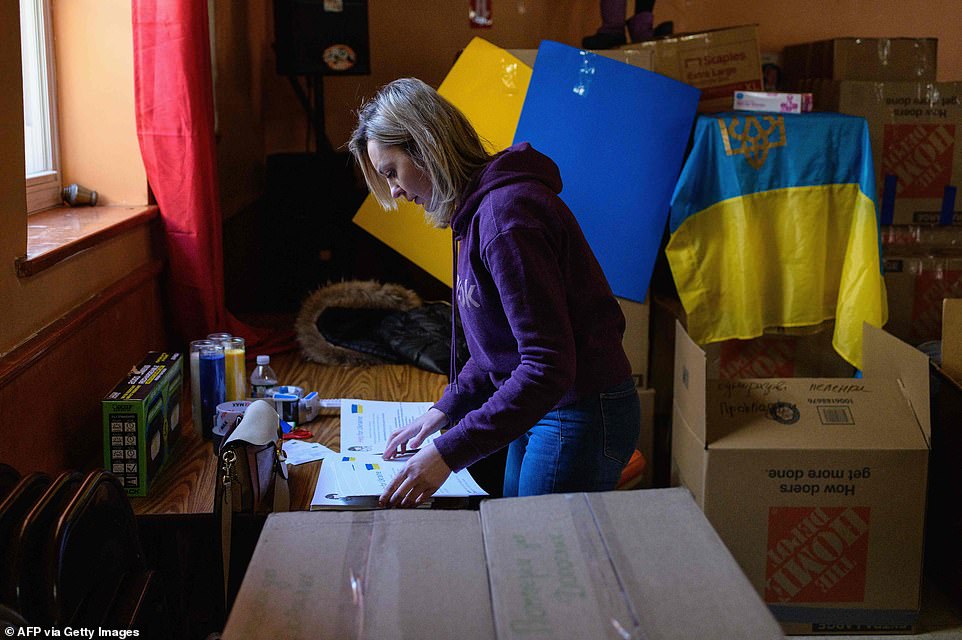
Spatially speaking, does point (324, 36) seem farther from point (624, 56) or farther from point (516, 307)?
point (516, 307)

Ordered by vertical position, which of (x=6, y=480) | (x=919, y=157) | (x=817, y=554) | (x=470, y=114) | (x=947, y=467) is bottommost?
(x=817, y=554)

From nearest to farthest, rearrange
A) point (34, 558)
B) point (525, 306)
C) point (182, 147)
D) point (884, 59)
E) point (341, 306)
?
point (34, 558)
point (525, 306)
point (182, 147)
point (341, 306)
point (884, 59)

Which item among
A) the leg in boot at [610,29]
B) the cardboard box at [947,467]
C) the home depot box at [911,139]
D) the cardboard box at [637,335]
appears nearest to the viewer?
the cardboard box at [947,467]

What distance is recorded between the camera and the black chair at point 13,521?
3.20 feet

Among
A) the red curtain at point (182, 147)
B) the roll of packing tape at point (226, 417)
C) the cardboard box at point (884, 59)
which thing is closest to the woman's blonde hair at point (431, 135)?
the roll of packing tape at point (226, 417)

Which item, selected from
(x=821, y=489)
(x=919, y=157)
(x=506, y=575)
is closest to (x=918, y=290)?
(x=919, y=157)

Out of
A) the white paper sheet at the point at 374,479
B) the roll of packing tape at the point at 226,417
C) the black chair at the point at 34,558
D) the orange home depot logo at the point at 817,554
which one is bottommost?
the orange home depot logo at the point at 817,554

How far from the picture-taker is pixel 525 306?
1384 mm

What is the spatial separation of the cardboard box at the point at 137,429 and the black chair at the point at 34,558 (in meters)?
0.54

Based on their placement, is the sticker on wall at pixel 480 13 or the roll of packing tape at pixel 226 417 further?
the sticker on wall at pixel 480 13

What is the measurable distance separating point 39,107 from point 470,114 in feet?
4.08

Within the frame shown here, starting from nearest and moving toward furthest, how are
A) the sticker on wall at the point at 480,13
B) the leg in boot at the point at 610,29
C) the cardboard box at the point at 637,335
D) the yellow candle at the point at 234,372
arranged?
1. the yellow candle at the point at 234,372
2. the cardboard box at the point at 637,335
3. the leg in boot at the point at 610,29
4. the sticker on wall at the point at 480,13

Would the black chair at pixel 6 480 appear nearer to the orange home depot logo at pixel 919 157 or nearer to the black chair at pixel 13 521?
the black chair at pixel 13 521

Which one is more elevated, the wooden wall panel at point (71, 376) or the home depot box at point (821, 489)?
the wooden wall panel at point (71, 376)
